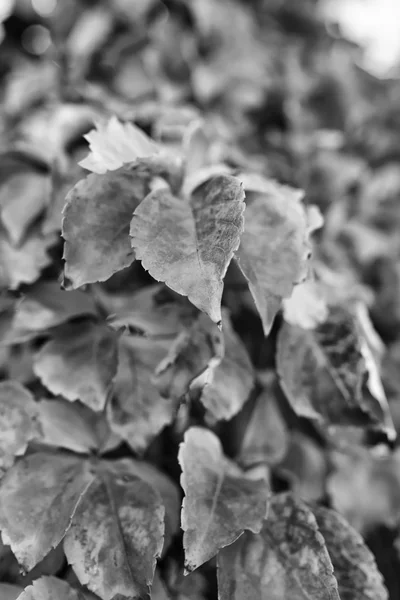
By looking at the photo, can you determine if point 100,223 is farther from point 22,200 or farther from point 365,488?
point 365,488

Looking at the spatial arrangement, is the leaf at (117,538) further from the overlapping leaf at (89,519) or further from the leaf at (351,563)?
the leaf at (351,563)

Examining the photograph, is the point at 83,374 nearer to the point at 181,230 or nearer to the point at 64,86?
the point at 181,230

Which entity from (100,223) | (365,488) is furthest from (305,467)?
(100,223)

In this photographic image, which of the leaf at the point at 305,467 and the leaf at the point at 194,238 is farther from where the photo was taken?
the leaf at the point at 305,467

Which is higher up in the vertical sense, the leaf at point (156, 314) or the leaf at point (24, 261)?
the leaf at point (156, 314)

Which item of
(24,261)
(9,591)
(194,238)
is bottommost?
(9,591)

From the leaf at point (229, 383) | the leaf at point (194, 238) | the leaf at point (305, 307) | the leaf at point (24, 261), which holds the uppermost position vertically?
the leaf at point (194, 238)

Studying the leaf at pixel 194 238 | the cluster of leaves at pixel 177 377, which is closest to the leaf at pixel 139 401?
the cluster of leaves at pixel 177 377

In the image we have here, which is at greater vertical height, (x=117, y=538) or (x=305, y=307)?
(x=305, y=307)
